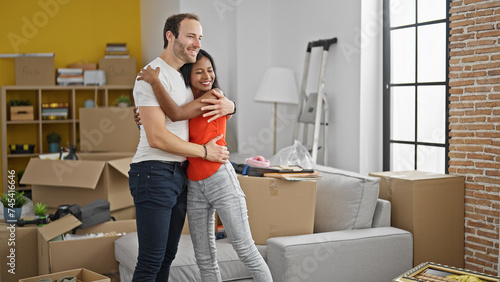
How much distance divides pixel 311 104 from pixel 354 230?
170 centimetres

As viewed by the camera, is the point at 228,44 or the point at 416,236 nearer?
the point at 416,236

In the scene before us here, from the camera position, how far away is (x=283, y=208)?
3078 mm

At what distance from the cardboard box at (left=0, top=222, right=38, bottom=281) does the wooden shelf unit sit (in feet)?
10.1

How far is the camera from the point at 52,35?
21.7 feet

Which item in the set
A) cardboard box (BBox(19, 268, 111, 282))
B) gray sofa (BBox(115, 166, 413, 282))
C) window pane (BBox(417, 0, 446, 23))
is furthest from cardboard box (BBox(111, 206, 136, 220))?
window pane (BBox(417, 0, 446, 23))

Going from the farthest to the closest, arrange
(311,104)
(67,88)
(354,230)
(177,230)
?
(67,88)
(311,104)
(354,230)
(177,230)

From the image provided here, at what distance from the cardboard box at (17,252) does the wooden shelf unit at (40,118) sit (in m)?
3.09

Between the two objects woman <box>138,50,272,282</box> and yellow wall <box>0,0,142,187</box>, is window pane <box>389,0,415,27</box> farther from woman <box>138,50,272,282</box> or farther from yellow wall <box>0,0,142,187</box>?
yellow wall <box>0,0,142,187</box>

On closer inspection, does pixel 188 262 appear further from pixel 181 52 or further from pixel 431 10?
pixel 431 10

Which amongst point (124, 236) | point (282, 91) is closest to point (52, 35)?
point (282, 91)

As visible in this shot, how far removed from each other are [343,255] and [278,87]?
2143 mm

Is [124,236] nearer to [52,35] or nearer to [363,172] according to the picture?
[363,172]

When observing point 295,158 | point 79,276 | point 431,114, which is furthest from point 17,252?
point 431,114

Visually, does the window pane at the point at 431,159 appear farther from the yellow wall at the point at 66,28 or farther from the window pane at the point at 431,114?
the yellow wall at the point at 66,28
